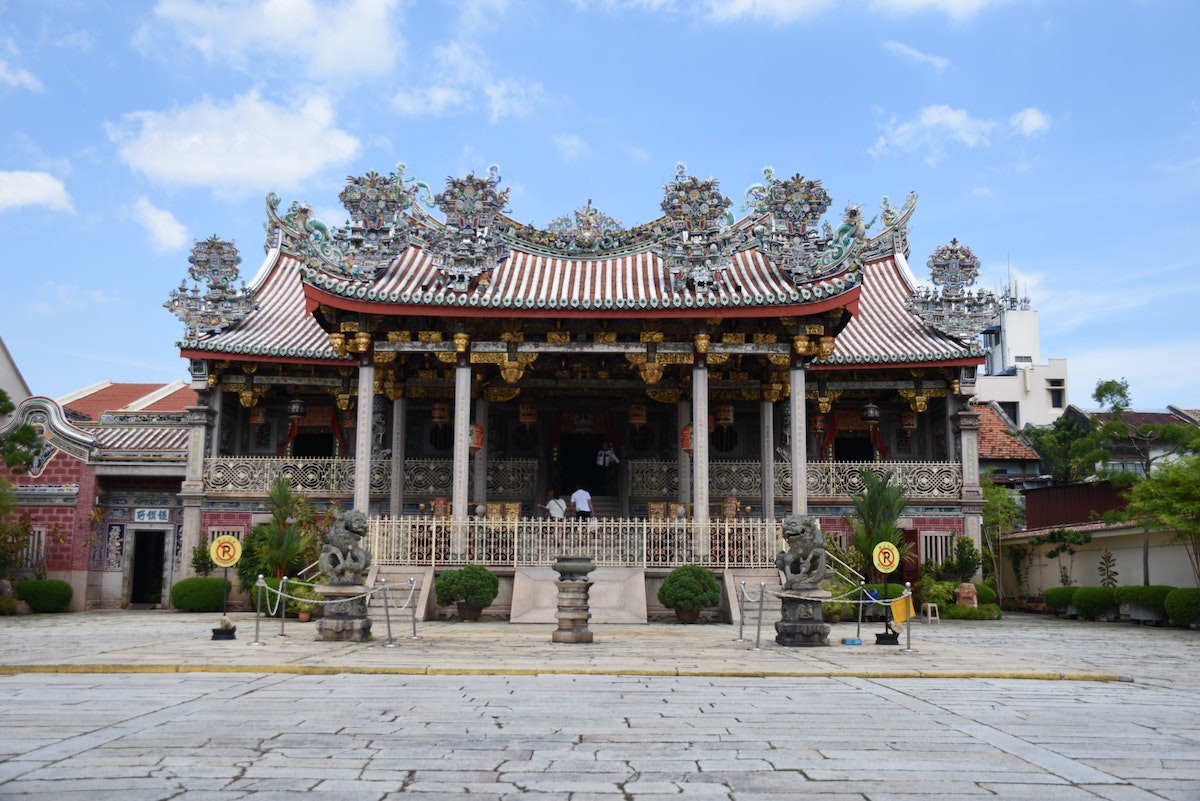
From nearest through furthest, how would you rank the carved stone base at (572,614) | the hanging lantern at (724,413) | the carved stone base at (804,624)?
the carved stone base at (804,624)
the carved stone base at (572,614)
the hanging lantern at (724,413)

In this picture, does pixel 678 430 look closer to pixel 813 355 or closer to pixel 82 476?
pixel 813 355

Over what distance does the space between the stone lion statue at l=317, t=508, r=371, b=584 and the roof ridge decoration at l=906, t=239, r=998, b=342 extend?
16485 mm

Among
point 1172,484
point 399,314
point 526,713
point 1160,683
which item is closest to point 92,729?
point 526,713

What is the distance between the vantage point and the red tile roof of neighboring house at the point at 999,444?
120 feet

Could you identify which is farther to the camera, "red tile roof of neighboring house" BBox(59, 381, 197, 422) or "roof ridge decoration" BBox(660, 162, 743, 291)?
"red tile roof of neighboring house" BBox(59, 381, 197, 422)

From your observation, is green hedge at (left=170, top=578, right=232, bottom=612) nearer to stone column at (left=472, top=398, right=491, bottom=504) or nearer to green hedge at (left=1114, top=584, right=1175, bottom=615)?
stone column at (left=472, top=398, right=491, bottom=504)

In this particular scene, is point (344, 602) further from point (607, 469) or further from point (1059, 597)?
point (1059, 597)

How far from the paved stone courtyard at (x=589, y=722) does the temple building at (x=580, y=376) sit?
315 inches

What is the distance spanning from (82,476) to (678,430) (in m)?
14.6

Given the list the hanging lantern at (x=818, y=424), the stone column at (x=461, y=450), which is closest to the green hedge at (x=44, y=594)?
the stone column at (x=461, y=450)

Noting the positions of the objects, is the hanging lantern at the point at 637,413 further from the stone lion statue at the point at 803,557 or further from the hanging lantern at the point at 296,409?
the stone lion statue at the point at 803,557

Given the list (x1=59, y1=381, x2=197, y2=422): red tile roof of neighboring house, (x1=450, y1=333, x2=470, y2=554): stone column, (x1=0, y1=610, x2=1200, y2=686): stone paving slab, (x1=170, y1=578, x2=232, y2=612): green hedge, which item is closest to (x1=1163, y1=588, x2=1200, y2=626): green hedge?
(x1=0, y1=610, x2=1200, y2=686): stone paving slab

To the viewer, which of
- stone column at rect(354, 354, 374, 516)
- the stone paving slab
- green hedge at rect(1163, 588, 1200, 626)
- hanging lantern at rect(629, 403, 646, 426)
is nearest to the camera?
the stone paving slab

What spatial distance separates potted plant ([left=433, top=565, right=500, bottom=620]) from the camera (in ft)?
60.0
